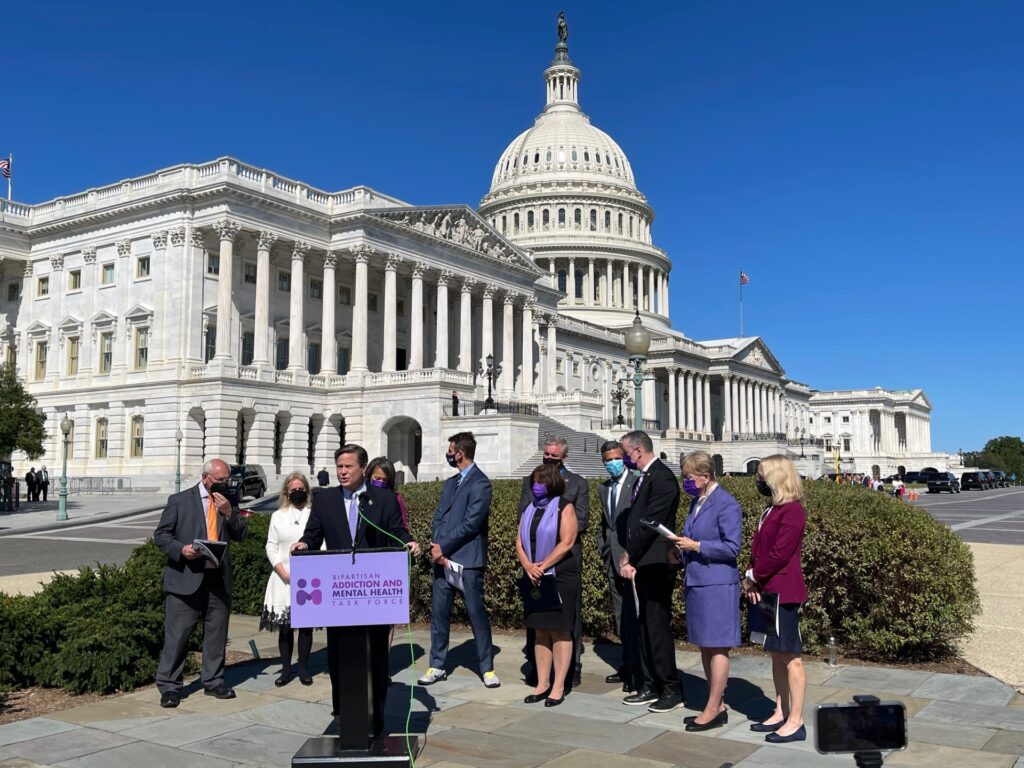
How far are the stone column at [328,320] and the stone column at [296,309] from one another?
5.23ft

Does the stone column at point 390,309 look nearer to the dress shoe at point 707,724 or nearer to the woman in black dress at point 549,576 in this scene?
the woman in black dress at point 549,576

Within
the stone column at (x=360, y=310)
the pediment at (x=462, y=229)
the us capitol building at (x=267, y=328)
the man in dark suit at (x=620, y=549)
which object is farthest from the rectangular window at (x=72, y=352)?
the man in dark suit at (x=620, y=549)

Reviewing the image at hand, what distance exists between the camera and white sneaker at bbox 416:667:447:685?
975 centimetres

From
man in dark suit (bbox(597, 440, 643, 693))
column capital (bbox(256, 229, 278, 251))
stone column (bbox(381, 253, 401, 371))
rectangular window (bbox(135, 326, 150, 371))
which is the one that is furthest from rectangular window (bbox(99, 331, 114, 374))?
man in dark suit (bbox(597, 440, 643, 693))

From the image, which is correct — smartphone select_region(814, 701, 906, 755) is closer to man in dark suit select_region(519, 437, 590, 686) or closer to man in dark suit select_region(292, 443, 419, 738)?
man in dark suit select_region(292, 443, 419, 738)

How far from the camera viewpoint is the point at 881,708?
3.79m

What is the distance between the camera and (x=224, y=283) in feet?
174

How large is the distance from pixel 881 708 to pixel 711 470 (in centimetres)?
464

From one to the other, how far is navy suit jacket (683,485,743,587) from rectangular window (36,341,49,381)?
60528mm

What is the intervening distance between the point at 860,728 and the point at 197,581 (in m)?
6.88

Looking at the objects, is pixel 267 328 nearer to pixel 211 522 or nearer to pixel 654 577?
pixel 211 522

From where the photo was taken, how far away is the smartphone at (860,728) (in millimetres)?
3779

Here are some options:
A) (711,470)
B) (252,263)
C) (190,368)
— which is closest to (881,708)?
(711,470)

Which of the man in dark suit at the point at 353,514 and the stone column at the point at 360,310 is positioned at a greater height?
the stone column at the point at 360,310
